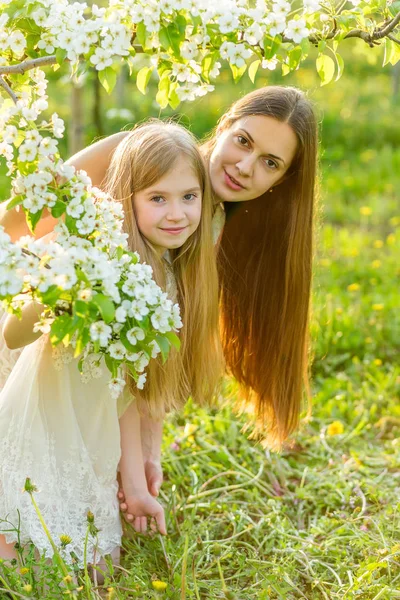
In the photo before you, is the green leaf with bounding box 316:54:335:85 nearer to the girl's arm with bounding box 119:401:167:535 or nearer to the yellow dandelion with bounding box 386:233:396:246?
the girl's arm with bounding box 119:401:167:535

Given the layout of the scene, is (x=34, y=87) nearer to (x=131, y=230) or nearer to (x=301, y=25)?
(x=131, y=230)

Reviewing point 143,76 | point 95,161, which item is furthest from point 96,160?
point 143,76

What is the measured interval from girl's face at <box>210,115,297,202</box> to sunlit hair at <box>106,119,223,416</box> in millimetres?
136

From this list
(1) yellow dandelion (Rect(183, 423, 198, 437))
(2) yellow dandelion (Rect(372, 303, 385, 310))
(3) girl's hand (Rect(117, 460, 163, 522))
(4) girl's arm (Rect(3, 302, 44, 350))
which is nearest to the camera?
(4) girl's arm (Rect(3, 302, 44, 350))

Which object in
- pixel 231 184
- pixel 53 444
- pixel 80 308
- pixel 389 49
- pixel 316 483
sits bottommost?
pixel 316 483

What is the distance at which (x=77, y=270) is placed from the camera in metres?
1.36

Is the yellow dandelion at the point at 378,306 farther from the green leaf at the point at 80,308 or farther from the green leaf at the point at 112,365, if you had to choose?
the green leaf at the point at 80,308

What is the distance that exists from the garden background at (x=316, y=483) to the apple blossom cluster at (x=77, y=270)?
19.2 inches

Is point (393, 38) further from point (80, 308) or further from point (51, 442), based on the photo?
point (51, 442)

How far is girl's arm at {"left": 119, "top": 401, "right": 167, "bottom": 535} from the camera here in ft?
6.91

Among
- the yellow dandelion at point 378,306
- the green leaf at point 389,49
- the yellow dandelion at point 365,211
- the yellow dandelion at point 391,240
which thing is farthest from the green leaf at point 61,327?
the yellow dandelion at point 365,211

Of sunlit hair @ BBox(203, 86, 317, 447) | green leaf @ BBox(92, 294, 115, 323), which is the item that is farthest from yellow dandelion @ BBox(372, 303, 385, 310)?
green leaf @ BBox(92, 294, 115, 323)

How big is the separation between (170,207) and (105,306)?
2.08 feet

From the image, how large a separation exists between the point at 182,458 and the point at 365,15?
57.9 inches
